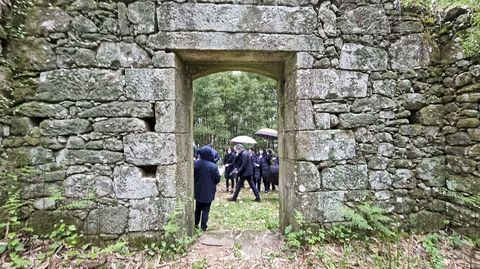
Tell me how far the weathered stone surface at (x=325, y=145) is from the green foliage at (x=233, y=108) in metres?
8.61

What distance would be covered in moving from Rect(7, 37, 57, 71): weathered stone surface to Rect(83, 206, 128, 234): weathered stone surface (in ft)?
5.18

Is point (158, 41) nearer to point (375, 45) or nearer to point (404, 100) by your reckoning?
point (375, 45)

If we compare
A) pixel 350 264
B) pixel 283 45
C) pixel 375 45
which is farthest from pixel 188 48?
pixel 350 264

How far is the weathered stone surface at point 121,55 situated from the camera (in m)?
2.72

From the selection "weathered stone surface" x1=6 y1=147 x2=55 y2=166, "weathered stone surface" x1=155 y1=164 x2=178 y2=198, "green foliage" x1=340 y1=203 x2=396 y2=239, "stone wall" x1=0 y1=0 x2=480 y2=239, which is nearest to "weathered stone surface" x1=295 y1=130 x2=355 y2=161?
"stone wall" x1=0 y1=0 x2=480 y2=239

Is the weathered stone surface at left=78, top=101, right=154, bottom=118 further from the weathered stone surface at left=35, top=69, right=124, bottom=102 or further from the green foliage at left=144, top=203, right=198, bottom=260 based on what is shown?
the green foliage at left=144, top=203, right=198, bottom=260

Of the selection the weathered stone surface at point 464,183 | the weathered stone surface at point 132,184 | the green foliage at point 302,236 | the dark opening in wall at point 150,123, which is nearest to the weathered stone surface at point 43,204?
the weathered stone surface at point 132,184

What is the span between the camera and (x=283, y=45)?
288cm

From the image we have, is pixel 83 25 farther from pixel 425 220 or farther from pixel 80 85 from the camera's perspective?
pixel 425 220

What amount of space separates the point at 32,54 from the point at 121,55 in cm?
87

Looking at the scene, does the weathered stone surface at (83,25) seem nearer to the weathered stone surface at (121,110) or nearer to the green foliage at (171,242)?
the weathered stone surface at (121,110)

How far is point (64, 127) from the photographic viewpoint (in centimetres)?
266

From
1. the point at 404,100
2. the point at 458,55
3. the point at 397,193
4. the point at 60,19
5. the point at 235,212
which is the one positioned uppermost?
the point at 60,19

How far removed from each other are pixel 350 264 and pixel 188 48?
9.08 feet
